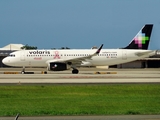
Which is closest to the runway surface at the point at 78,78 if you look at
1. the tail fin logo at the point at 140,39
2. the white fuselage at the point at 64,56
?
the white fuselage at the point at 64,56

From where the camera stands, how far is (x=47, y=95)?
2675 cm

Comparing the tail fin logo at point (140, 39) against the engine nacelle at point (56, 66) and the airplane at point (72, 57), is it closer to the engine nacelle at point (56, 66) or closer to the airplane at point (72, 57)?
the airplane at point (72, 57)

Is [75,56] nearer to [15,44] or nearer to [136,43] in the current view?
[136,43]

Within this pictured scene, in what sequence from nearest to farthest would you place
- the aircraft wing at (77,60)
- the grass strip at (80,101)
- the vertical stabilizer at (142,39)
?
the grass strip at (80,101) → the aircraft wing at (77,60) → the vertical stabilizer at (142,39)

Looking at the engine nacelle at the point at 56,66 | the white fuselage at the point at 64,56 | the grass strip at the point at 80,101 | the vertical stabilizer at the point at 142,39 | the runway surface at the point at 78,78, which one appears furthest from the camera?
the vertical stabilizer at the point at 142,39

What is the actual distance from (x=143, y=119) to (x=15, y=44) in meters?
156

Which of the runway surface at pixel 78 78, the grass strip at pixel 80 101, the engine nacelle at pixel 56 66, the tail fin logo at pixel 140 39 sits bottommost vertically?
the grass strip at pixel 80 101

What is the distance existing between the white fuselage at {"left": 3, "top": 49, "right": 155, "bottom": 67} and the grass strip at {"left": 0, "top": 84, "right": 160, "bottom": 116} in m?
27.5

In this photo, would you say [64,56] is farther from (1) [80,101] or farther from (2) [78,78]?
(1) [80,101]

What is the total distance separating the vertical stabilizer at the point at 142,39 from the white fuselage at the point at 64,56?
243 cm

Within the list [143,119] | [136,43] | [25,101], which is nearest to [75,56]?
[136,43]

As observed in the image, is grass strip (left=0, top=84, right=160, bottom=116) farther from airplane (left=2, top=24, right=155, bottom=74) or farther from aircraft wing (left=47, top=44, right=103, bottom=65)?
airplane (left=2, top=24, right=155, bottom=74)

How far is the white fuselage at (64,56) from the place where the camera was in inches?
2303

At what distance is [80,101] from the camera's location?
Answer: 23578mm
